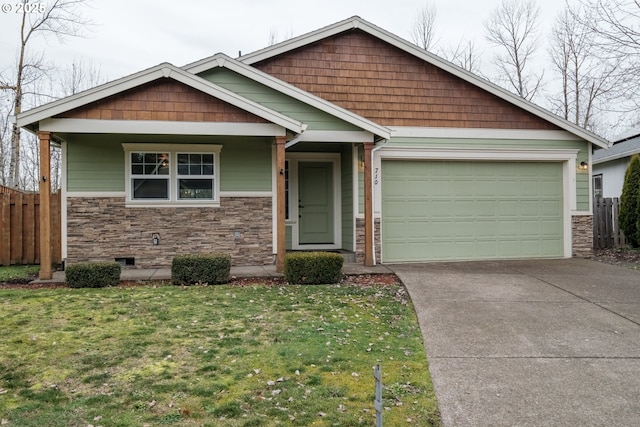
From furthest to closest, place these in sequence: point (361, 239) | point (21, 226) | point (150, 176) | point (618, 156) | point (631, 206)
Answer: point (618, 156) < point (631, 206) < point (21, 226) < point (361, 239) < point (150, 176)

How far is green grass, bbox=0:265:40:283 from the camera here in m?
9.09

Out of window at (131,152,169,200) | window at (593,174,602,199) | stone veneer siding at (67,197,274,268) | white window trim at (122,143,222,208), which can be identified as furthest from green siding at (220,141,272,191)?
window at (593,174,602,199)

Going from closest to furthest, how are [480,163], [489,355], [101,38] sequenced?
1. [489,355]
2. [480,163]
3. [101,38]

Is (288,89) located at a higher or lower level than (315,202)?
higher

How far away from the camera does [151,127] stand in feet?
28.7

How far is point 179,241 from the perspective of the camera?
10.6 m

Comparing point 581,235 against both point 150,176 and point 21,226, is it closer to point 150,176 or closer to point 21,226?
point 150,176

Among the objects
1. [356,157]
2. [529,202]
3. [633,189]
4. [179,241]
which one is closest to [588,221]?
[529,202]

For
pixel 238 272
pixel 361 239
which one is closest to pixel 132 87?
pixel 238 272

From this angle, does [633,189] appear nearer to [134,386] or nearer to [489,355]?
[489,355]

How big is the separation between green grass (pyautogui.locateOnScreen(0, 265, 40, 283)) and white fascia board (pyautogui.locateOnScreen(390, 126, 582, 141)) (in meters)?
8.03

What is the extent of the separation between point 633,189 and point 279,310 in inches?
465

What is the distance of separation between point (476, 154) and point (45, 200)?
29.7 feet

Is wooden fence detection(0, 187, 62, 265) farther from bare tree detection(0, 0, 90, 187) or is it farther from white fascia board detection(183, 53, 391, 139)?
bare tree detection(0, 0, 90, 187)
